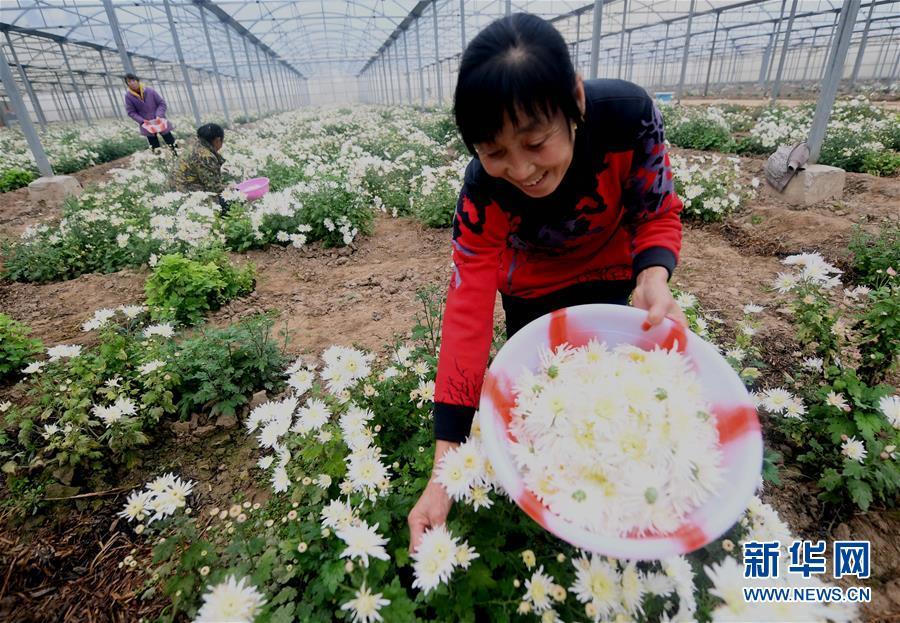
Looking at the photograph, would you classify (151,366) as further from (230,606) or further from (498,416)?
(498,416)

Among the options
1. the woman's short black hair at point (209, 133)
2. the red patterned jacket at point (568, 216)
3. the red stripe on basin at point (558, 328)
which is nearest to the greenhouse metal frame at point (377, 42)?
the woman's short black hair at point (209, 133)

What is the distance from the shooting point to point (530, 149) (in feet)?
3.48

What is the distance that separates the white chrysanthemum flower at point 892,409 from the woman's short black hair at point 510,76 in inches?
66.5

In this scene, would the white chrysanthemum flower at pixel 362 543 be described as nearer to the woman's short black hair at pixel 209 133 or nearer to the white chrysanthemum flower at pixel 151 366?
the white chrysanthemum flower at pixel 151 366

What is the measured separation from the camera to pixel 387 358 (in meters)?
2.88

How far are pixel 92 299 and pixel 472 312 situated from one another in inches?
166

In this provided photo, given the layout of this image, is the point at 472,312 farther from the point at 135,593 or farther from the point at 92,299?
the point at 92,299

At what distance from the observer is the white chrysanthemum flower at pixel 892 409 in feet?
5.30

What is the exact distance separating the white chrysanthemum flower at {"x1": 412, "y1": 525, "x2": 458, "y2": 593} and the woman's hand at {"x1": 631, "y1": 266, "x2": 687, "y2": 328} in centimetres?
75

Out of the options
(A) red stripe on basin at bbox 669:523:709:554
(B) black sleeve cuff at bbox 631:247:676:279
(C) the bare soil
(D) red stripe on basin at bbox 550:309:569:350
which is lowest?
(C) the bare soil

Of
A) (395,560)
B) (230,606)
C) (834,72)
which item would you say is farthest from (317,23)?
(230,606)

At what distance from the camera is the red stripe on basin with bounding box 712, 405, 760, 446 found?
0.98 m

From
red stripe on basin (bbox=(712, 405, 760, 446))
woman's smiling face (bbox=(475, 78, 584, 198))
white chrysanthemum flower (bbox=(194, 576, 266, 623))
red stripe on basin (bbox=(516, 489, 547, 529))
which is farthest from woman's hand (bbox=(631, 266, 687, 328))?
white chrysanthemum flower (bbox=(194, 576, 266, 623))

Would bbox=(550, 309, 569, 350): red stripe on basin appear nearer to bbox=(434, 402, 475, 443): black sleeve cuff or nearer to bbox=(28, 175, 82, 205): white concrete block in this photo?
bbox=(434, 402, 475, 443): black sleeve cuff
